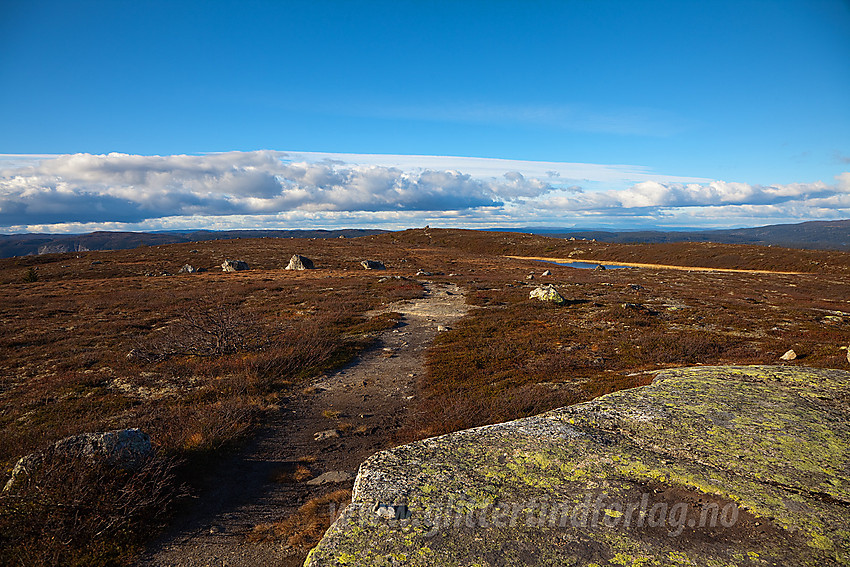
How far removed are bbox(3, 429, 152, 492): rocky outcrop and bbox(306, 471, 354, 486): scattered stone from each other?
3.35 metres

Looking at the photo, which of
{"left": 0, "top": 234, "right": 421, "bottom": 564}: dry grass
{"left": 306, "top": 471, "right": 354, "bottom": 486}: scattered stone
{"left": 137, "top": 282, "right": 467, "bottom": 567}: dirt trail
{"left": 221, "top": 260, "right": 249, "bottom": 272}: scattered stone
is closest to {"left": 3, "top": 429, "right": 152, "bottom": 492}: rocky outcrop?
{"left": 0, "top": 234, "right": 421, "bottom": 564}: dry grass

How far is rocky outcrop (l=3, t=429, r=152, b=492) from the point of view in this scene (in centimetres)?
689

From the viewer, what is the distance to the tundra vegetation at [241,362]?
6645 mm

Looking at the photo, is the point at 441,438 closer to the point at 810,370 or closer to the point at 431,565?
the point at 431,565

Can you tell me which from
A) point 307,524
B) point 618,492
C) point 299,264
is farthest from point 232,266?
point 618,492

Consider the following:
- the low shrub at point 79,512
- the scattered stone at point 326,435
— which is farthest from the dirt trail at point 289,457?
the low shrub at point 79,512

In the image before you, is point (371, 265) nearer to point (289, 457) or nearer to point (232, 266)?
point (232, 266)

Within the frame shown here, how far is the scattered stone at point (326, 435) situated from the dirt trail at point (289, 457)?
15 cm

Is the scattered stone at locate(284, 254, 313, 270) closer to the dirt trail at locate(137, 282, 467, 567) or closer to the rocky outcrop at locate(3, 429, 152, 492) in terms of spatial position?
the dirt trail at locate(137, 282, 467, 567)

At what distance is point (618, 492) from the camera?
4059mm

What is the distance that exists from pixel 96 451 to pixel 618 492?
28.7 feet

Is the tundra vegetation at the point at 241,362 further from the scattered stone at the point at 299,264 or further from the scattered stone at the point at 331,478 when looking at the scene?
the scattered stone at the point at 299,264

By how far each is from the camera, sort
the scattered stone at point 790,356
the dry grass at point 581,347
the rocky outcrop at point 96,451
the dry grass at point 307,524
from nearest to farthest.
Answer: the dry grass at point 307,524 < the rocky outcrop at point 96,451 < the dry grass at point 581,347 < the scattered stone at point 790,356

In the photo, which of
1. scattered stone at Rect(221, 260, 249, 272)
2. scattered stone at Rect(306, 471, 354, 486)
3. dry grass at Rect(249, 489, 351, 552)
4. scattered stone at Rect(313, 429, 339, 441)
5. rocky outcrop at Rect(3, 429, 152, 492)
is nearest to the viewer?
dry grass at Rect(249, 489, 351, 552)
